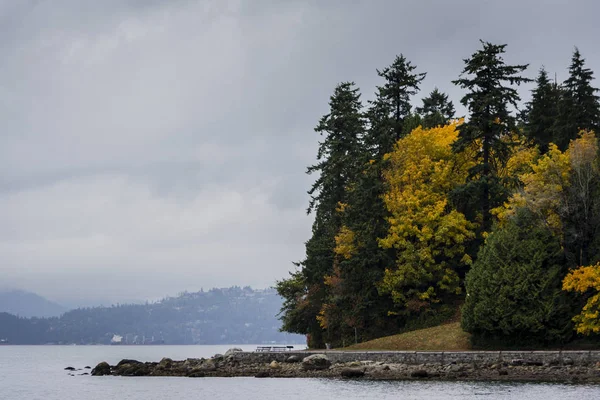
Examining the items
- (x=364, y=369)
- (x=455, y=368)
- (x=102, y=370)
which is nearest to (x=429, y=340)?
(x=364, y=369)

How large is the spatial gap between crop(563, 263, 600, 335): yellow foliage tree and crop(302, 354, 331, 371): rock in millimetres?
18054

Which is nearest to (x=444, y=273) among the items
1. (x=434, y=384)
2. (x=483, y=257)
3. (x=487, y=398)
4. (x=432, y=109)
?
(x=483, y=257)

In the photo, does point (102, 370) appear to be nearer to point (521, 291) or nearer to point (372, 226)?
point (372, 226)

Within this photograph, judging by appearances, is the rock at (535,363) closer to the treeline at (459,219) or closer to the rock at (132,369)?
the treeline at (459,219)

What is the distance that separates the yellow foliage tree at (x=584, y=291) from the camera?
48.2 meters

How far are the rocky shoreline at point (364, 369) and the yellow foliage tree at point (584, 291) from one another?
135 inches

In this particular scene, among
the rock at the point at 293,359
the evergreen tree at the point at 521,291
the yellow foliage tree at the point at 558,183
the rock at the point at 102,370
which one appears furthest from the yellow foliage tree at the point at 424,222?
the rock at the point at 102,370

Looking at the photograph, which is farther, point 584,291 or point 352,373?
point 352,373

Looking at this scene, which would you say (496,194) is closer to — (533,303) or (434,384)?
(533,303)

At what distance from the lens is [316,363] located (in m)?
55.8

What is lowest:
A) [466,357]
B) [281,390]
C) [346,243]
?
[281,390]

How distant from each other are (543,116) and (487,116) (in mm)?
18980

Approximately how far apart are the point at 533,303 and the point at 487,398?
15.5m

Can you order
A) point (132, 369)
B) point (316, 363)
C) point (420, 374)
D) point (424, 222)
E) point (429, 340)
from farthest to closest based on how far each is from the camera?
point (132, 369)
point (424, 222)
point (429, 340)
point (316, 363)
point (420, 374)
